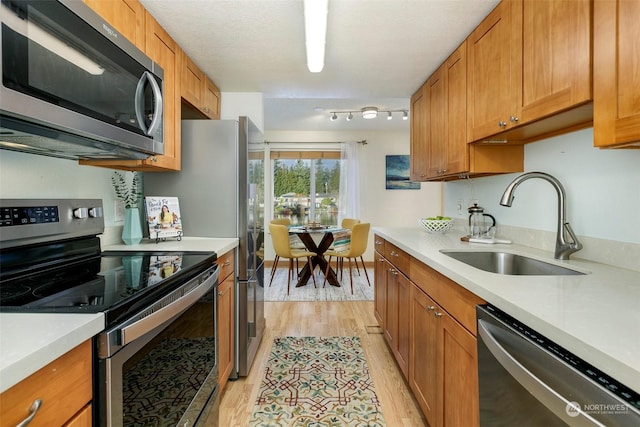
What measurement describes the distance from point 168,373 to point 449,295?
1.11 meters

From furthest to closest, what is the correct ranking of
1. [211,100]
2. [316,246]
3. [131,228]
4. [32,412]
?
[316,246] < [211,100] < [131,228] < [32,412]

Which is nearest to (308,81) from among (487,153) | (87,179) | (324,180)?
(487,153)

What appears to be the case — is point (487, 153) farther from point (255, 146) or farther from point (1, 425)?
point (1, 425)

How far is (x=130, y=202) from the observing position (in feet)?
6.44

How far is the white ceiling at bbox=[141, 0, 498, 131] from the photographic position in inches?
63.9

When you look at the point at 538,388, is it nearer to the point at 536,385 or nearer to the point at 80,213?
the point at 536,385

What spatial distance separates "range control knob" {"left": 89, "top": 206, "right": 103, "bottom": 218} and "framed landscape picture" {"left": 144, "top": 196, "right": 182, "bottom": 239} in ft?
1.06

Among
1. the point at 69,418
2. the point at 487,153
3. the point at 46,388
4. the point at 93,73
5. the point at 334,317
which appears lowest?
the point at 334,317

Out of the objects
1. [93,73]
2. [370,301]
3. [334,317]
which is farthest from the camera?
[370,301]

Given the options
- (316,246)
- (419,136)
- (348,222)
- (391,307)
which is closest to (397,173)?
(348,222)

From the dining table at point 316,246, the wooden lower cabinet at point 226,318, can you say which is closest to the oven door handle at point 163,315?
the wooden lower cabinet at point 226,318

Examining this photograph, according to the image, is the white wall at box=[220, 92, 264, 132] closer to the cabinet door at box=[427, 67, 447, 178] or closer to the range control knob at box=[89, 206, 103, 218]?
the cabinet door at box=[427, 67, 447, 178]

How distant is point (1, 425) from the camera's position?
512 millimetres

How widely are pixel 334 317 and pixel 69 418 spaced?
2.65 m
